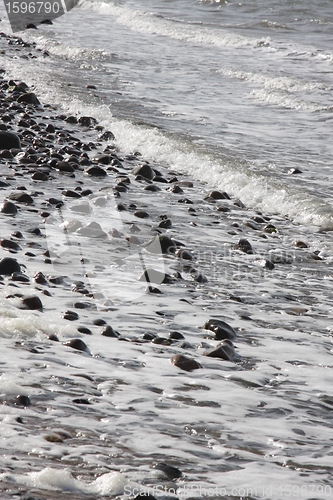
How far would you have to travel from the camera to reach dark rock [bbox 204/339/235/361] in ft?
11.3

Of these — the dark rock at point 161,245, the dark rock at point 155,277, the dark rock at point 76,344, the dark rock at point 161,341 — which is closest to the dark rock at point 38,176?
the dark rock at point 161,245

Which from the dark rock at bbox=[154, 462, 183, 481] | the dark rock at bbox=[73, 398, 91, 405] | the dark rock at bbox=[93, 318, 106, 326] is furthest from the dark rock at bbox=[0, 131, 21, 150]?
the dark rock at bbox=[154, 462, 183, 481]

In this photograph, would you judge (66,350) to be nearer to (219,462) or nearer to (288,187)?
(219,462)

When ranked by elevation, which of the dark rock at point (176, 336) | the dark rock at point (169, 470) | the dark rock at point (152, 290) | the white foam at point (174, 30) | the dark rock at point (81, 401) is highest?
the white foam at point (174, 30)

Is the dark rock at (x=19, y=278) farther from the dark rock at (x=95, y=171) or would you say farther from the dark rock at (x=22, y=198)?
the dark rock at (x=95, y=171)

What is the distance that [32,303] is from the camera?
3660mm

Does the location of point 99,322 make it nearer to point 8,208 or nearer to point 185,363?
point 185,363

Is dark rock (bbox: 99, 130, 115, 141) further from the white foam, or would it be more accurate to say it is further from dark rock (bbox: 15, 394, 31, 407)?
the white foam

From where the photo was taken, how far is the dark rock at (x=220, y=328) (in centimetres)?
375

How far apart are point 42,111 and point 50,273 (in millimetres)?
6537

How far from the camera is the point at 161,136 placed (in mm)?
8891

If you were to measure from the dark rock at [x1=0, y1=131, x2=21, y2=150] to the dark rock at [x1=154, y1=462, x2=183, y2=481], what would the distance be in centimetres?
583

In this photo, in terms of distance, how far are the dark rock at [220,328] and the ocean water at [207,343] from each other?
0.26 feet

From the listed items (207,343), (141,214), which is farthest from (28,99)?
(207,343)
